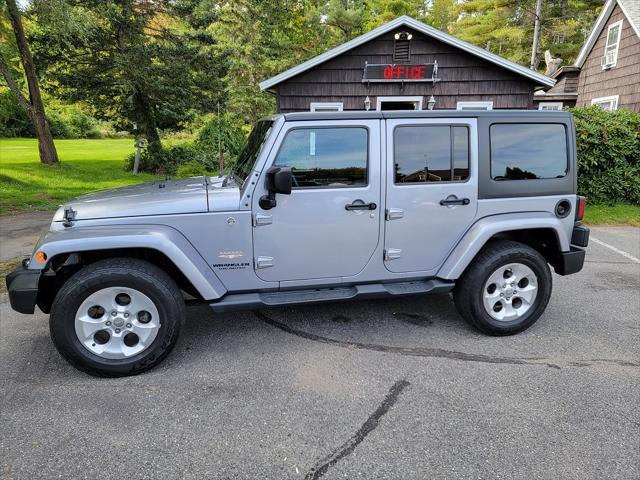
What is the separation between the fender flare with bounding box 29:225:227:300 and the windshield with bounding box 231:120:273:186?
→ 72 centimetres

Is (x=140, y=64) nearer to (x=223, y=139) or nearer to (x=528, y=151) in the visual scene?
(x=223, y=139)

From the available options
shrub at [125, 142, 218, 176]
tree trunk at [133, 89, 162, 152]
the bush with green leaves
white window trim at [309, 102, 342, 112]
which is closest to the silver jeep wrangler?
the bush with green leaves

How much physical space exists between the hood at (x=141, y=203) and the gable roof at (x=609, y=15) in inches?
666

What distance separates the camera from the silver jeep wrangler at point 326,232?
307 centimetres

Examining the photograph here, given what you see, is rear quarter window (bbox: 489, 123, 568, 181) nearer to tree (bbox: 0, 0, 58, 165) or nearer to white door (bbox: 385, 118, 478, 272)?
white door (bbox: 385, 118, 478, 272)

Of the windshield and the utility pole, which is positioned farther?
the utility pole

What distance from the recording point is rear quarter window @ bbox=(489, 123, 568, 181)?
364 cm

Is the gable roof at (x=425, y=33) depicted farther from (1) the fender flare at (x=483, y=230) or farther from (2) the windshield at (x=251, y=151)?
(1) the fender flare at (x=483, y=230)

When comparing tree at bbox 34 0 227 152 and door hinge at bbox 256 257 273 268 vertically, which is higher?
tree at bbox 34 0 227 152

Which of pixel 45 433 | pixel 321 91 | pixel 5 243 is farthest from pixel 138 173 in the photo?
pixel 45 433

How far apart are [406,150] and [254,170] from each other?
1.24m

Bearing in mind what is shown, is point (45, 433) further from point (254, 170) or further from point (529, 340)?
point (529, 340)

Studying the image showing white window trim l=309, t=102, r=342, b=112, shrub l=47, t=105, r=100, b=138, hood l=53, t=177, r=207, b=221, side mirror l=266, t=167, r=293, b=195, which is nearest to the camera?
side mirror l=266, t=167, r=293, b=195

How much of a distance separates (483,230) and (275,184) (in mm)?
1774
